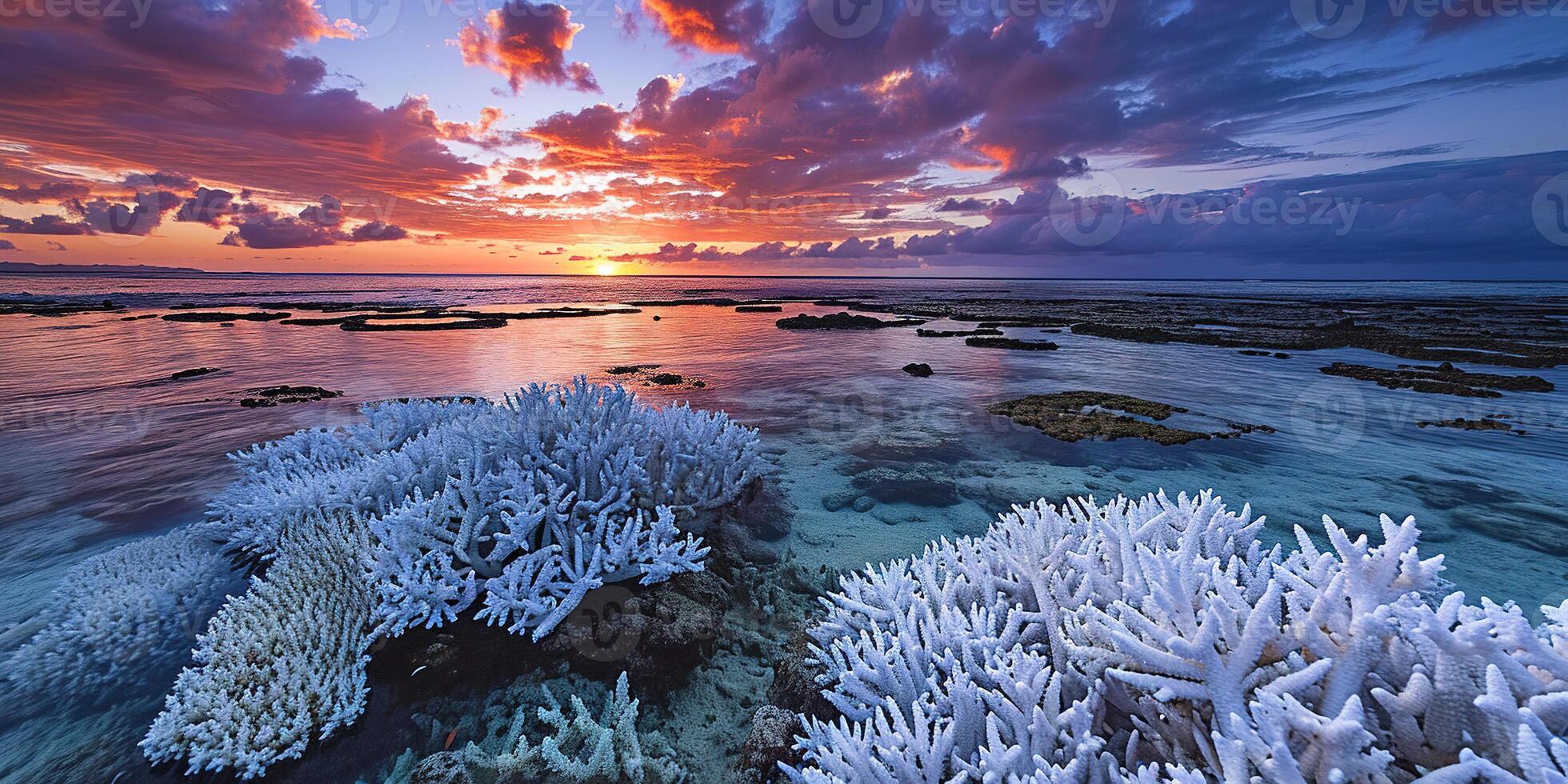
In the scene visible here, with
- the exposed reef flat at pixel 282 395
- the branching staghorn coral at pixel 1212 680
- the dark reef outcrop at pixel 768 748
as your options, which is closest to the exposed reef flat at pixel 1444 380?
the branching staghorn coral at pixel 1212 680

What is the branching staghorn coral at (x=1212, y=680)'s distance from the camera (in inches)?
55.0

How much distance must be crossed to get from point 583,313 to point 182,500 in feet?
110

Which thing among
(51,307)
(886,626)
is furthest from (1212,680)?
(51,307)

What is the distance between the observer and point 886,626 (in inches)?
114

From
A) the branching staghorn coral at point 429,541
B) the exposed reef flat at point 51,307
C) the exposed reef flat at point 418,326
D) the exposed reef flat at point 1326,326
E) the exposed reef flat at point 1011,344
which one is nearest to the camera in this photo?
the branching staghorn coral at point 429,541

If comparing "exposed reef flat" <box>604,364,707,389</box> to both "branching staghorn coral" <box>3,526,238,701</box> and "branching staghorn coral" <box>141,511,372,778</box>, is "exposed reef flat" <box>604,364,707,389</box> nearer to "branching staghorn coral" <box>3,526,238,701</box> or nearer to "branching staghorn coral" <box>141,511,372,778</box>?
"branching staghorn coral" <box>3,526,238,701</box>

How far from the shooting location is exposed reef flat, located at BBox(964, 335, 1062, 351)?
831 inches

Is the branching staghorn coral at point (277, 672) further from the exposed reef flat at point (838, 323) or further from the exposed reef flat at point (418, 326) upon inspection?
the exposed reef flat at point (418, 326)

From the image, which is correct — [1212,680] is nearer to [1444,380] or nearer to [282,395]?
[282,395]

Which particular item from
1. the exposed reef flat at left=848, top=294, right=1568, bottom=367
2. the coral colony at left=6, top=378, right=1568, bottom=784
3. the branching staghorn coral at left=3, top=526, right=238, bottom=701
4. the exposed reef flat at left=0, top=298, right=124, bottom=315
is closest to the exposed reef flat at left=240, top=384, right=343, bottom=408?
the coral colony at left=6, top=378, right=1568, bottom=784

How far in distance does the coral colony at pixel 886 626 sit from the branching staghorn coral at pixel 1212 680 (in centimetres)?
1

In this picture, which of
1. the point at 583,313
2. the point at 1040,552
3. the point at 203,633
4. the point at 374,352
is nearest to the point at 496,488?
the point at 203,633

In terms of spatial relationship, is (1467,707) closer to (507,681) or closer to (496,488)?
(507,681)

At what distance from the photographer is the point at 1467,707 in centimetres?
142
